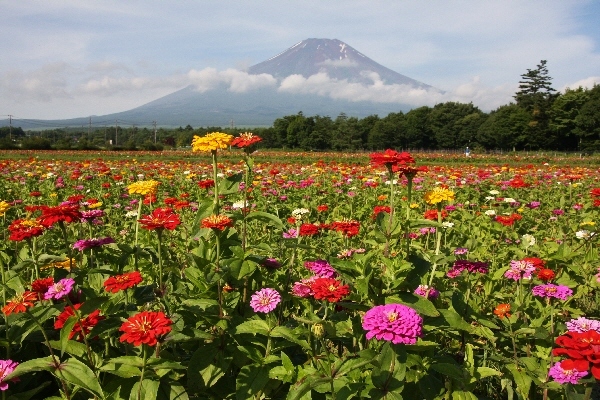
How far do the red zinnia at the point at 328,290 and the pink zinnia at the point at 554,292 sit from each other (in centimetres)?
140

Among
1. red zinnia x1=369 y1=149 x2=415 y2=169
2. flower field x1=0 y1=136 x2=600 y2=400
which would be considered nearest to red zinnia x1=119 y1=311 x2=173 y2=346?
flower field x1=0 y1=136 x2=600 y2=400

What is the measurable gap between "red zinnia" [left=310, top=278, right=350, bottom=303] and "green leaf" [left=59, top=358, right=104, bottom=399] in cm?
91

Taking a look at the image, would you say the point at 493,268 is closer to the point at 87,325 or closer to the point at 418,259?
the point at 418,259

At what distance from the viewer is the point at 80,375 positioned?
5.52 ft

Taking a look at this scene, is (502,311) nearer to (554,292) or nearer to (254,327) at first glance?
(554,292)

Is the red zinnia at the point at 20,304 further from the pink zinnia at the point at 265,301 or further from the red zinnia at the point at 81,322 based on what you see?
the pink zinnia at the point at 265,301

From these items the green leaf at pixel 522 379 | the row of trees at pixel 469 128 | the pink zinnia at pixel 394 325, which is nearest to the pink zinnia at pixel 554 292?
the green leaf at pixel 522 379

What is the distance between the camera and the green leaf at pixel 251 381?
1858 millimetres

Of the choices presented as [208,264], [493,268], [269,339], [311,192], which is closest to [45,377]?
[208,264]

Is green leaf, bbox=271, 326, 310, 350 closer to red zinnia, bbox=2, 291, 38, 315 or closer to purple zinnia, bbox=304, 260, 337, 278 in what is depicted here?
purple zinnia, bbox=304, 260, 337, 278

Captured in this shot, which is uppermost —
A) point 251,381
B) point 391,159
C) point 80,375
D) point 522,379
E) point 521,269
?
point 391,159

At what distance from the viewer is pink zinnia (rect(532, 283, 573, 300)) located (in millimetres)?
2535

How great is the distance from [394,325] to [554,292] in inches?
60.7

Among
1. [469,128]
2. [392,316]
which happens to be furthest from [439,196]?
[469,128]
